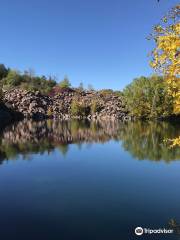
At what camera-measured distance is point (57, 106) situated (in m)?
170

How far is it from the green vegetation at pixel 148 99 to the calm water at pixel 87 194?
78303 millimetres

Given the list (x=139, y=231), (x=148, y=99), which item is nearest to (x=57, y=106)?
(x=148, y=99)

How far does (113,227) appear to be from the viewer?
1689 cm

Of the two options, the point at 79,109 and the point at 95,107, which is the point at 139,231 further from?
the point at 79,109

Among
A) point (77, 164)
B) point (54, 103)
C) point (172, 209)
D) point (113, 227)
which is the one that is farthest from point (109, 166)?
point (54, 103)

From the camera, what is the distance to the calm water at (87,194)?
16.9 m

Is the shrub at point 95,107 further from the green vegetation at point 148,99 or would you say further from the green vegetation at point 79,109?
the green vegetation at point 148,99

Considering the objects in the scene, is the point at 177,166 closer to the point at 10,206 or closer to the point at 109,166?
the point at 109,166

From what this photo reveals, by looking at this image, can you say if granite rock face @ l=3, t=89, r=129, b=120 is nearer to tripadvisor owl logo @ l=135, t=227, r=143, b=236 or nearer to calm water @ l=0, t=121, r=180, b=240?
calm water @ l=0, t=121, r=180, b=240

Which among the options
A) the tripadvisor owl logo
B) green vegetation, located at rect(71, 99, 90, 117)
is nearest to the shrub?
green vegetation, located at rect(71, 99, 90, 117)

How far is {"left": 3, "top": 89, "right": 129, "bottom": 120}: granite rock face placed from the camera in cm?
14912

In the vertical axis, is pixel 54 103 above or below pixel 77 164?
above

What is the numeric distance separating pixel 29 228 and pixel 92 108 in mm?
144004

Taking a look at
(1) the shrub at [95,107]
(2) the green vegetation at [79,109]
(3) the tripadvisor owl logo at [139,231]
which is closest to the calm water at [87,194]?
(3) the tripadvisor owl logo at [139,231]
